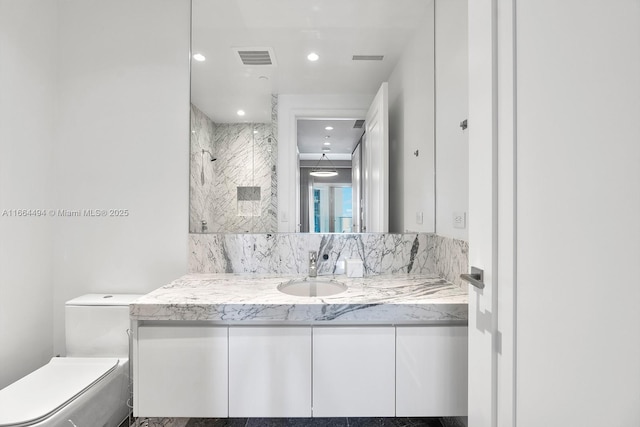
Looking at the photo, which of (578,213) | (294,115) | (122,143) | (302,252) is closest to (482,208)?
(578,213)

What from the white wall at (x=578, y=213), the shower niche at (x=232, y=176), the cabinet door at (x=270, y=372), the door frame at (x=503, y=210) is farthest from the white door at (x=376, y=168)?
the white wall at (x=578, y=213)

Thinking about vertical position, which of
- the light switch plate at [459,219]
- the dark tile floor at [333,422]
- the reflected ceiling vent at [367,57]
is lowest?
the dark tile floor at [333,422]

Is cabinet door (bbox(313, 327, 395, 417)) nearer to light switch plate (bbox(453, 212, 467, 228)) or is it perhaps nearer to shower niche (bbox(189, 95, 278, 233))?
light switch plate (bbox(453, 212, 467, 228))

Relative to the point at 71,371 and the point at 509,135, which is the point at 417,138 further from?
the point at 71,371

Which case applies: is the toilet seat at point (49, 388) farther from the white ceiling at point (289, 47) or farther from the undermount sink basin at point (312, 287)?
the white ceiling at point (289, 47)

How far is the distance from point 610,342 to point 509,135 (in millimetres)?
485

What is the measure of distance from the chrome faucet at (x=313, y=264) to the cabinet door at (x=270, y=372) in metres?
0.50

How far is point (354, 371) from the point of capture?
1222mm

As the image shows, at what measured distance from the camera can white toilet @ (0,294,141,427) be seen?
117 centimetres

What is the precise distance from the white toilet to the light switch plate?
6.05 feet

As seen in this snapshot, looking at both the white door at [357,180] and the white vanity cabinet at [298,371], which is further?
the white door at [357,180]

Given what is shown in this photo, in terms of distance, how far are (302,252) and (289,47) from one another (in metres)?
1.26

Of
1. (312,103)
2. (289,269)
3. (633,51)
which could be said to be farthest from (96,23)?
(633,51)

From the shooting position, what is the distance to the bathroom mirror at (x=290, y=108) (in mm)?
1771
